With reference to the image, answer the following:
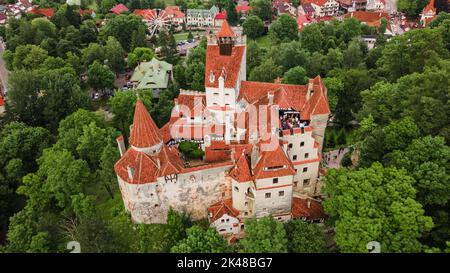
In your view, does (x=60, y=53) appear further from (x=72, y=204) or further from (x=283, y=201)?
(x=283, y=201)

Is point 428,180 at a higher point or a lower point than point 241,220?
higher

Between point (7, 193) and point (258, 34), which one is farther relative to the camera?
point (258, 34)

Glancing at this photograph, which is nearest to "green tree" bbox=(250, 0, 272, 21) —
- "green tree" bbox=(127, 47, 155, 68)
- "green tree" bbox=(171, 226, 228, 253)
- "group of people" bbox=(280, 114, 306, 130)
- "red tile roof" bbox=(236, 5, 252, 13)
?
"red tile roof" bbox=(236, 5, 252, 13)

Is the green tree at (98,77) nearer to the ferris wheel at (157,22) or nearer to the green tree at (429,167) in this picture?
the ferris wheel at (157,22)

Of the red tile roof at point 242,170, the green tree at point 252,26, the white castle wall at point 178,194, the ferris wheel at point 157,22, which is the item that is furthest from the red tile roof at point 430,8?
the white castle wall at point 178,194

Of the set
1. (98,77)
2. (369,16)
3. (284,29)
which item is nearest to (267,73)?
(98,77)

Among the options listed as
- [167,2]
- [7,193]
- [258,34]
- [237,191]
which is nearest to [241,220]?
[237,191]

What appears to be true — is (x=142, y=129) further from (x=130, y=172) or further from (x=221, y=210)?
(x=221, y=210)
